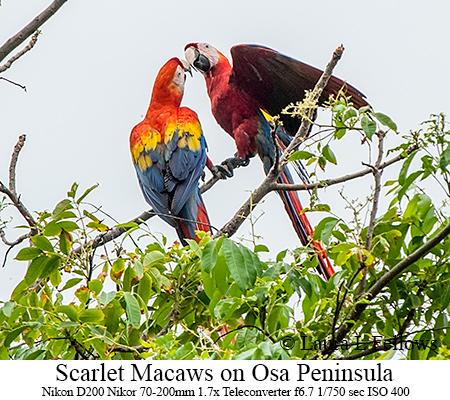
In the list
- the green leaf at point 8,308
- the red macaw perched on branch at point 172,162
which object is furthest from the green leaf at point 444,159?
the red macaw perched on branch at point 172,162

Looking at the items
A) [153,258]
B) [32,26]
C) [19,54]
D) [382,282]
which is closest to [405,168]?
[382,282]

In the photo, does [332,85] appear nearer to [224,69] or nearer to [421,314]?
[224,69]

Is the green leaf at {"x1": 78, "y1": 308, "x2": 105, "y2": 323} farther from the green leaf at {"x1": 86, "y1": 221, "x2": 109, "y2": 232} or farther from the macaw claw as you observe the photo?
the macaw claw

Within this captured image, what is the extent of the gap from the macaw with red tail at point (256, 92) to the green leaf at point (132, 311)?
4.01 ft

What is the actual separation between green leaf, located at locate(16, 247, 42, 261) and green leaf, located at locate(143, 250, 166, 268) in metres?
0.22

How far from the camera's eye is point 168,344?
102 cm

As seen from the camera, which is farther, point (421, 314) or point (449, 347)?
point (421, 314)

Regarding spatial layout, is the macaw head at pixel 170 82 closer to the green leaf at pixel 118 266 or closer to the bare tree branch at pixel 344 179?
the bare tree branch at pixel 344 179

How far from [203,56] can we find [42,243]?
1859 mm

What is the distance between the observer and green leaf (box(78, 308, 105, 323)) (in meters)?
1.13

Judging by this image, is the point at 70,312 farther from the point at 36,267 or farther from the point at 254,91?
the point at 254,91

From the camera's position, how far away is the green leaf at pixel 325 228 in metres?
1.15
